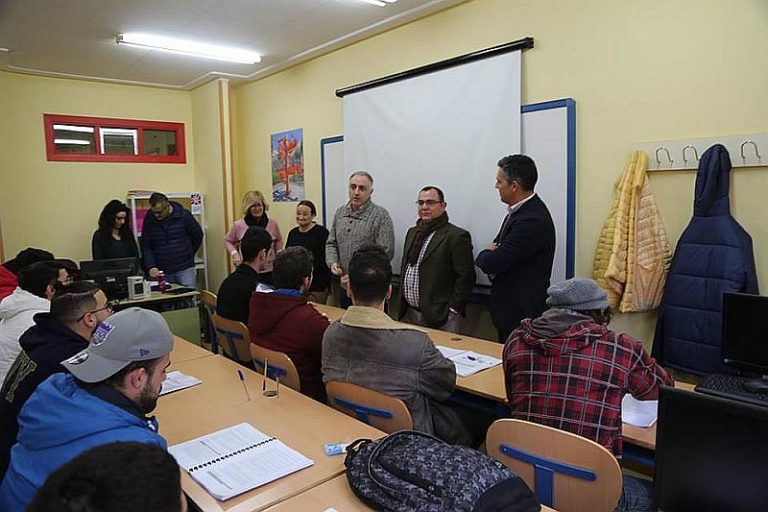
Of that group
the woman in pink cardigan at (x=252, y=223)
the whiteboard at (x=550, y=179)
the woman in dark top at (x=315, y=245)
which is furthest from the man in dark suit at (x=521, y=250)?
the woman in pink cardigan at (x=252, y=223)

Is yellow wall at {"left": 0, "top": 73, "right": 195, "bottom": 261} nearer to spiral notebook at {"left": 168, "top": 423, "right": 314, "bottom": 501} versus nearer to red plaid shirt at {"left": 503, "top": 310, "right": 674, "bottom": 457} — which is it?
spiral notebook at {"left": 168, "top": 423, "right": 314, "bottom": 501}

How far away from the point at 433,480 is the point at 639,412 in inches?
40.8

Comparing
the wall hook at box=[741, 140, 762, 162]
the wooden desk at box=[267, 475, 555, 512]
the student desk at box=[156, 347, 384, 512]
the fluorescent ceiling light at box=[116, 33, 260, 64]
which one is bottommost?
the wooden desk at box=[267, 475, 555, 512]

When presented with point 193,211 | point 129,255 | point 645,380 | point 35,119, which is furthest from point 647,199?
point 35,119

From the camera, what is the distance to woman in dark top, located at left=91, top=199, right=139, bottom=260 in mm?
5305

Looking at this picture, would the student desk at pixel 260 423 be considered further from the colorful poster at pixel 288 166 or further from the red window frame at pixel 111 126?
the red window frame at pixel 111 126

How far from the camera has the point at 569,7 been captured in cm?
320

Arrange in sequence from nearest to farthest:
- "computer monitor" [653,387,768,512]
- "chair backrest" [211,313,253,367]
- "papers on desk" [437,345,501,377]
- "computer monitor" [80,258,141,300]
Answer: "computer monitor" [653,387,768,512] < "papers on desk" [437,345,501,377] < "chair backrest" [211,313,253,367] < "computer monitor" [80,258,141,300]

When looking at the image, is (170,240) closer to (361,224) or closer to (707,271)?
(361,224)

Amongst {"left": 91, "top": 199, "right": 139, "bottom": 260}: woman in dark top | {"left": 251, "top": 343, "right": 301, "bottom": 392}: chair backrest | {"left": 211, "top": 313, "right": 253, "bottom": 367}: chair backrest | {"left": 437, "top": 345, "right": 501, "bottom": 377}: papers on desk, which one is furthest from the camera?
{"left": 91, "top": 199, "right": 139, "bottom": 260}: woman in dark top

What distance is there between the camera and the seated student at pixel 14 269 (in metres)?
3.23

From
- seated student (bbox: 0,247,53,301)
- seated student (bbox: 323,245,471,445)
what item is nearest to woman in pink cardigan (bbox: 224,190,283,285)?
seated student (bbox: 0,247,53,301)

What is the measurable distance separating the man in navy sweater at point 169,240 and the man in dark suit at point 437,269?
3.08m

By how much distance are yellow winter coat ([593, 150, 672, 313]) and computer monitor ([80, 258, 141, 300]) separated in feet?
12.2
